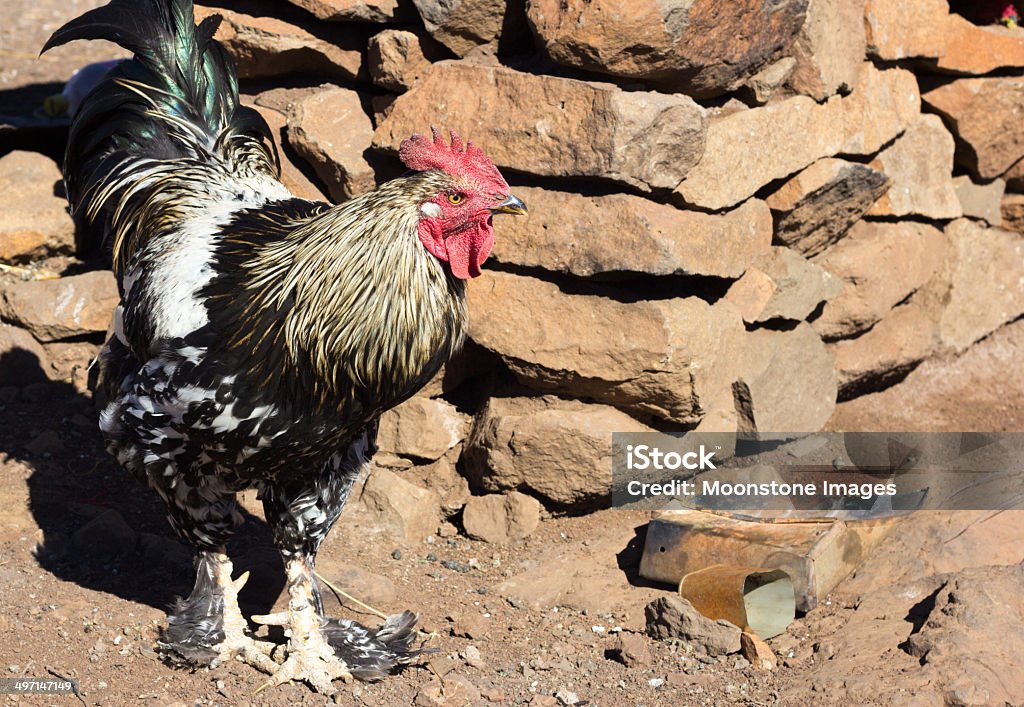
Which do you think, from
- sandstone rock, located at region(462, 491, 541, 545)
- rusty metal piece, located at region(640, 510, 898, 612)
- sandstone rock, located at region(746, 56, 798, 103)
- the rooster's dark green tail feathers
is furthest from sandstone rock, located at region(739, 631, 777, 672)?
the rooster's dark green tail feathers

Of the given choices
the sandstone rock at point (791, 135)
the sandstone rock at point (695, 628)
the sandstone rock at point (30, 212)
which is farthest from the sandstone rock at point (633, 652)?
the sandstone rock at point (30, 212)

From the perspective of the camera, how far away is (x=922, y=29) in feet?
20.6

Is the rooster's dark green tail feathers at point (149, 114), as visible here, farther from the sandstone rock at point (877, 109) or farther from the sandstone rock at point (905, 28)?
the sandstone rock at point (905, 28)

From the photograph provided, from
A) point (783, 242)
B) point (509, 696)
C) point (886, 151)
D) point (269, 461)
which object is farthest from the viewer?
point (886, 151)

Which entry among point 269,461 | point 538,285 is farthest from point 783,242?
point 269,461

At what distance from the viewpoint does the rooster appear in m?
3.61

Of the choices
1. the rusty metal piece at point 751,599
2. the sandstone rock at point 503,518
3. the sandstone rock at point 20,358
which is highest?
the rusty metal piece at point 751,599

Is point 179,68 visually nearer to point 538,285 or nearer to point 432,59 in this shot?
point 432,59

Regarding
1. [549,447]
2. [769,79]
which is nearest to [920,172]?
[769,79]

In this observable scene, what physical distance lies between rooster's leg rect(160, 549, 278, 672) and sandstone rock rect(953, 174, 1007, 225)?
4.76 meters

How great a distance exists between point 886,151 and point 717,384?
1884 millimetres

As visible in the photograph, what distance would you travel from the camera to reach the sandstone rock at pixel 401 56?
17.4 ft

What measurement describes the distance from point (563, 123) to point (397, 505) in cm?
182

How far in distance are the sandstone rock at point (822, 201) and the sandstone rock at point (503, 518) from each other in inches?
72.8
